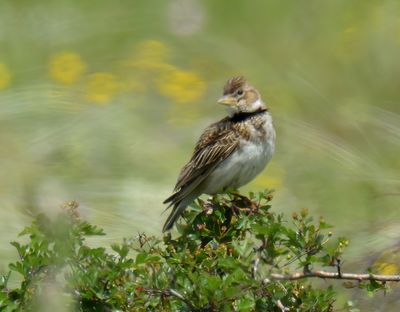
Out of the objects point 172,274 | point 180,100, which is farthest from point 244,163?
point 180,100

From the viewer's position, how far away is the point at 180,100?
8445mm

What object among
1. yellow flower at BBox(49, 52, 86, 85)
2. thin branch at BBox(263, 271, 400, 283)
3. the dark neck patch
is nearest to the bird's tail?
the dark neck patch

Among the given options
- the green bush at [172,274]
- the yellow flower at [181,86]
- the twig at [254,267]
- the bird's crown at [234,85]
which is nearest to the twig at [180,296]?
the green bush at [172,274]

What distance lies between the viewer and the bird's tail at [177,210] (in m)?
5.61

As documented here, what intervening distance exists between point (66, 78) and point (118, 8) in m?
0.89

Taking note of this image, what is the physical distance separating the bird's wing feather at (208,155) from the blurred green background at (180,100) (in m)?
0.90

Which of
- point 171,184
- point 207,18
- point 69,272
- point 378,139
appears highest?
point 207,18

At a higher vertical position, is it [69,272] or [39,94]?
[39,94]

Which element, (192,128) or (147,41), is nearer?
(192,128)

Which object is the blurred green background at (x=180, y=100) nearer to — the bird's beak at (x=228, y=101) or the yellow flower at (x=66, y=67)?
the yellow flower at (x=66, y=67)

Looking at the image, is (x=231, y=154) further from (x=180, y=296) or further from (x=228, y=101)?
(x=180, y=296)

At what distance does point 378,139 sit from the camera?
7.93m

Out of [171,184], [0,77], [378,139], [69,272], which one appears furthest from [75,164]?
[69,272]

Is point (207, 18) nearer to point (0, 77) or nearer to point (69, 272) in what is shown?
point (0, 77)
